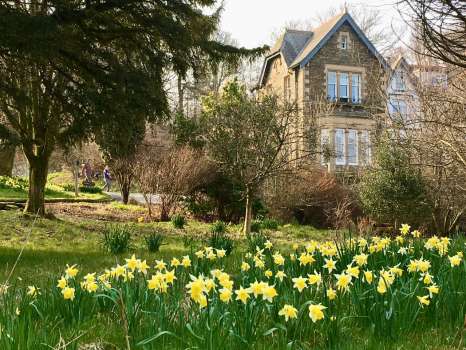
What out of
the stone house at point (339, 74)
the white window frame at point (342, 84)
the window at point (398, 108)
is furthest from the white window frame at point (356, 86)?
the window at point (398, 108)

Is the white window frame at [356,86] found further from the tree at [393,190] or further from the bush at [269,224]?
the bush at [269,224]

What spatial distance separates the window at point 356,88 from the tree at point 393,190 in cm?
1115

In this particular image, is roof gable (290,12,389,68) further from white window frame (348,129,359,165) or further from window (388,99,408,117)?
white window frame (348,129,359,165)

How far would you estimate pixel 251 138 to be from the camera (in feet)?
42.5

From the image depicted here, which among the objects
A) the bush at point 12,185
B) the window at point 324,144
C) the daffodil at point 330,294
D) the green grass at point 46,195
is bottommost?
the daffodil at point 330,294

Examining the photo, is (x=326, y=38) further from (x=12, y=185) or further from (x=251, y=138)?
(x=12, y=185)

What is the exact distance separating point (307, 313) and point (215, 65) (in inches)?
390

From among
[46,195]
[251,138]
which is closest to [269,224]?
[251,138]

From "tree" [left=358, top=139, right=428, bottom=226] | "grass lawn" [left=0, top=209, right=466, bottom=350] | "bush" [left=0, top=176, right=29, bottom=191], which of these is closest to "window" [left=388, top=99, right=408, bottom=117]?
"tree" [left=358, top=139, right=428, bottom=226]

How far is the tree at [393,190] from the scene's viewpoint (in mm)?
15320

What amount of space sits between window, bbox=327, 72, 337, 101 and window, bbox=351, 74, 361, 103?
996mm

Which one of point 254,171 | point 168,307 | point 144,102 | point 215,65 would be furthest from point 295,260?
point 254,171

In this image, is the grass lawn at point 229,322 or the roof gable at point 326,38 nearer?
the grass lawn at point 229,322

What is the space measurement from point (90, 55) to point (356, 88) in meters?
19.6
